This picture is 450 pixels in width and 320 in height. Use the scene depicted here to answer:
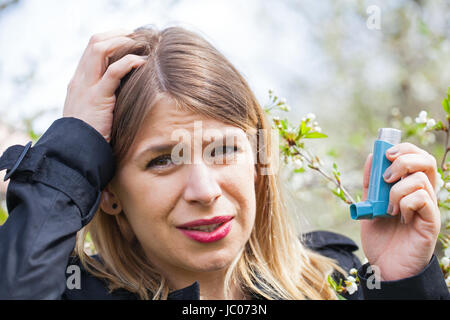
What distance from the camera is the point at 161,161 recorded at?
5.90 feet

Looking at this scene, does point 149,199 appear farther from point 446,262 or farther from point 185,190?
point 446,262

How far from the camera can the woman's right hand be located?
179cm

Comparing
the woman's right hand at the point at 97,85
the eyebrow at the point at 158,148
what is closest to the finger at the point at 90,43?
the woman's right hand at the point at 97,85

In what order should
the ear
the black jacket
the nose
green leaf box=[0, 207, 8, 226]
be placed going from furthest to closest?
1. green leaf box=[0, 207, 8, 226]
2. the ear
3. the nose
4. the black jacket

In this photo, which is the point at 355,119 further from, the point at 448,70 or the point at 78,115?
the point at 78,115

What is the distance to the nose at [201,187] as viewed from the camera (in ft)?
5.55

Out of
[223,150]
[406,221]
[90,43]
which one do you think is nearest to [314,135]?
[223,150]

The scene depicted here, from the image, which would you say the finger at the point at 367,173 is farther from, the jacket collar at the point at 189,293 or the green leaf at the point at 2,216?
the green leaf at the point at 2,216

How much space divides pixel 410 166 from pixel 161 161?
90cm

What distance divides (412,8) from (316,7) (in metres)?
2.59

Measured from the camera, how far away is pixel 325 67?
328 inches

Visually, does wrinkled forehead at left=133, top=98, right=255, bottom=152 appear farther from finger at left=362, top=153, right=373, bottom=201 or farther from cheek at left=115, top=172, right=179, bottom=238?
finger at left=362, top=153, right=373, bottom=201

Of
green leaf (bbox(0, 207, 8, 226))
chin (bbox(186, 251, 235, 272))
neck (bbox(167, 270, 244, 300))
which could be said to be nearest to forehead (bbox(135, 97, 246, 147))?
chin (bbox(186, 251, 235, 272))

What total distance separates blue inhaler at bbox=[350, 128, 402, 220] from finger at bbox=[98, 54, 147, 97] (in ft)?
3.27
